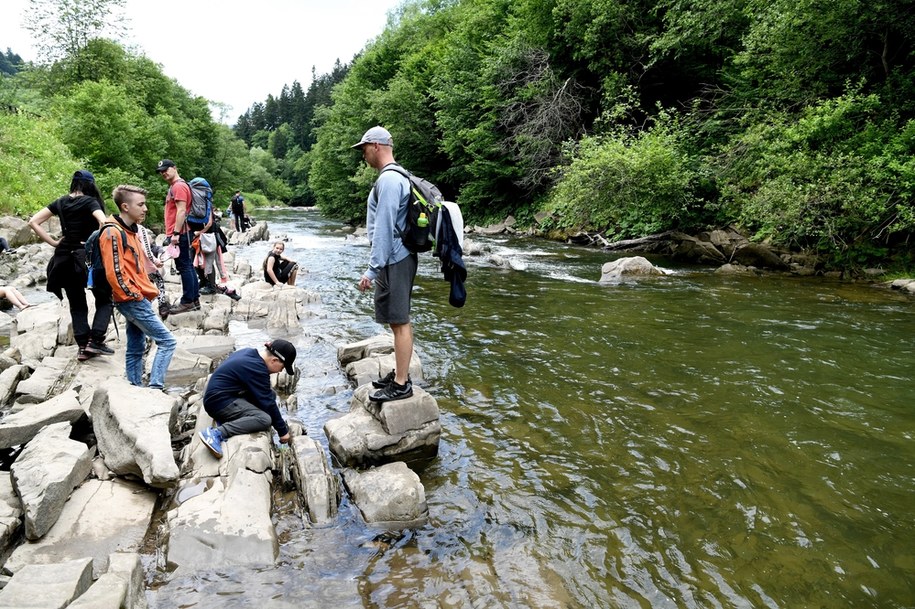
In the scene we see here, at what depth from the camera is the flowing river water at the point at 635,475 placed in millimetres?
3225

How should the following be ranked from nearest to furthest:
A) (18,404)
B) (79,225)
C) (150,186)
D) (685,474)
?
(685,474) → (18,404) → (79,225) → (150,186)

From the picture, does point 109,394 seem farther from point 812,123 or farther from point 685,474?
point 812,123

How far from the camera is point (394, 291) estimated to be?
4570 mm

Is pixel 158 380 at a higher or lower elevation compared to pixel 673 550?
higher

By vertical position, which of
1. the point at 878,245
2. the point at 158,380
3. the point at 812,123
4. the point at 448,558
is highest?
the point at 812,123

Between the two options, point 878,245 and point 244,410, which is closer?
point 244,410

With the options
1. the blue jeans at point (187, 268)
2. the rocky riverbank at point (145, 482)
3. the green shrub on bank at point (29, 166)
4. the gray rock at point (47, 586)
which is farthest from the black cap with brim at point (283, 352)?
the green shrub on bank at point (29, 166)

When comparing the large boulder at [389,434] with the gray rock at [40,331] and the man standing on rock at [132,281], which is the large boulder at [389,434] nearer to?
the man standing on rock at [132,281]

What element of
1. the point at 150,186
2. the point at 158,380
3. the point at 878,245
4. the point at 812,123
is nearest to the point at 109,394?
the point at 158,380

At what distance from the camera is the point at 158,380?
559cm

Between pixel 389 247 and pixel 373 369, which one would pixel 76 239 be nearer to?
pixel 373 369

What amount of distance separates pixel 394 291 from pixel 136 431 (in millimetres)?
2439

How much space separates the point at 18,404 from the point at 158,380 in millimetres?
1362

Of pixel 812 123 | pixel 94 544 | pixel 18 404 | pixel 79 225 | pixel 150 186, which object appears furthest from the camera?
pixel 150 186
